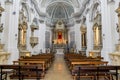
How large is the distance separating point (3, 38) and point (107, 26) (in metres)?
6.54

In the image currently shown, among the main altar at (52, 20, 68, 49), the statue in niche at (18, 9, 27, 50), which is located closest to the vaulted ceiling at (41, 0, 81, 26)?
the main altar at (52, 20, 68, 49)

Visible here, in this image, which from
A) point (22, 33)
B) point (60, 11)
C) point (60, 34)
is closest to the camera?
point (22, 33)

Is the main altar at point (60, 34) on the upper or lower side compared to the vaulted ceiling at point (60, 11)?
lower

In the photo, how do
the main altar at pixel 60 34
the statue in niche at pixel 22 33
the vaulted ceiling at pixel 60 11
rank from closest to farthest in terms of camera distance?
1. the statue in niche at pixel 22 33
2. the vaulted ceiling at pixel 60 11
3. the main altar at pixel 60 34

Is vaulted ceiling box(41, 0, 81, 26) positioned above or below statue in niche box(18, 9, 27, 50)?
above

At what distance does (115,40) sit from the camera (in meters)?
10.1

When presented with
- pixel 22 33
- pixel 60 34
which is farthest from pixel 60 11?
pixel 22 33

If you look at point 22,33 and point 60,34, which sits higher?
point 60,34

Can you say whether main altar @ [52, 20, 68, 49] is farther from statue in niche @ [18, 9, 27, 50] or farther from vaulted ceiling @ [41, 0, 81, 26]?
statue in niche @ [18, 9, 27, 50]

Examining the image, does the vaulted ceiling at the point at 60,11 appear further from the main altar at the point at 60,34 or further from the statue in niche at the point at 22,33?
the statue in niche at the point at 22,33

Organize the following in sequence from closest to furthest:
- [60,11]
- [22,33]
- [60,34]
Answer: [22,33] → [60,34] → [60,11]

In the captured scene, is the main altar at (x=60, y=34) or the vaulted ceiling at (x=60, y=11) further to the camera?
the main altar at (x=60, y=34)

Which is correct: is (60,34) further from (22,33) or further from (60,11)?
(22,33)

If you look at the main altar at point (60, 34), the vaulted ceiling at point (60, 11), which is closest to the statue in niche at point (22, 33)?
the vaulted ceiling at point (60, 11)
